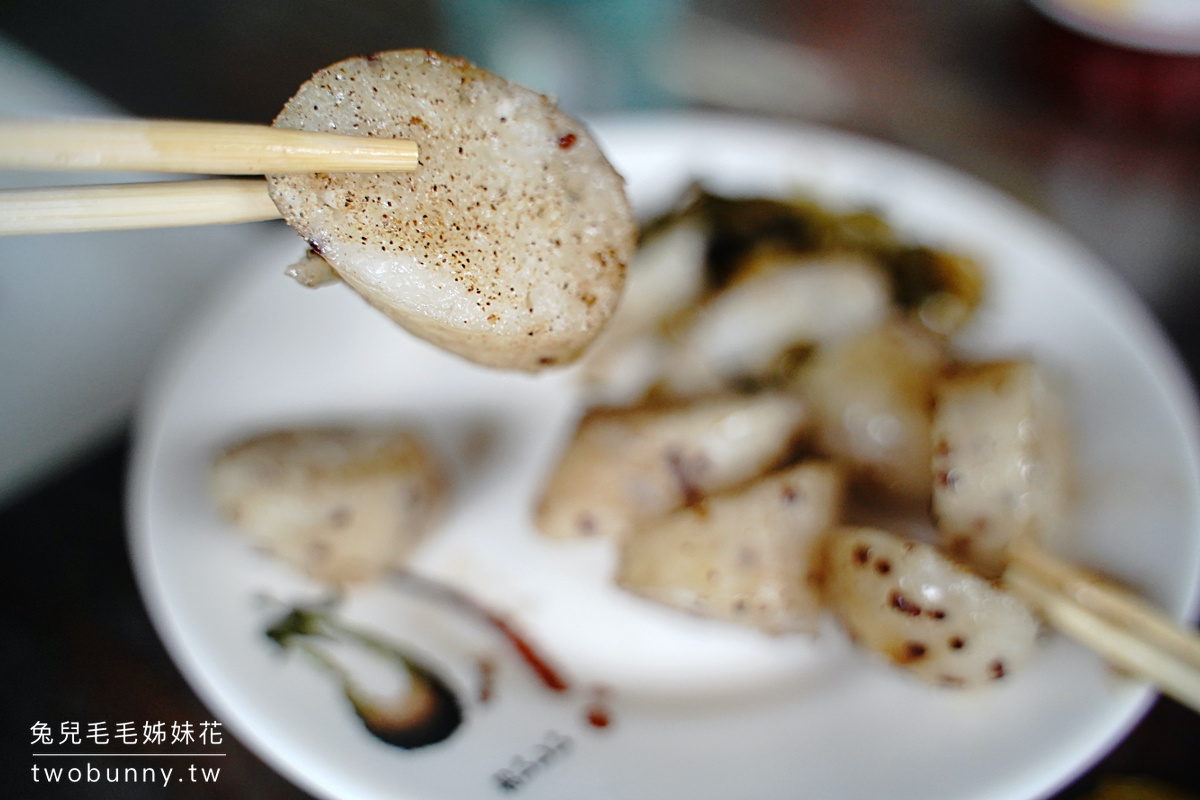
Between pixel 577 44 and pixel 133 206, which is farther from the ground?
pixel 577 44

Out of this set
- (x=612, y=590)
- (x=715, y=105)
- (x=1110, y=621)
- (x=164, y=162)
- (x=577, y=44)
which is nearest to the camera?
(x=164, y=162)

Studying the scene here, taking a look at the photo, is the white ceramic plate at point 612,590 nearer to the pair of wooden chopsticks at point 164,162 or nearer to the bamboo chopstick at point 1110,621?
the bamboo chopstick at point 1110,621

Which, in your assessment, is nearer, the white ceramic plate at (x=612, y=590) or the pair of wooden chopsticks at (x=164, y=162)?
the pair of wooden chopsticks at (x=164, y=162)

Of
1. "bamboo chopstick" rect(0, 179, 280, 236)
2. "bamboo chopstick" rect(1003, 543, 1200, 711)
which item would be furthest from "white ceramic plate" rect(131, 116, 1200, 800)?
"bamboo chopstick" rect(0, 179, 280, 236)

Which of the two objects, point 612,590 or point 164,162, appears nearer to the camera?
point 164,162

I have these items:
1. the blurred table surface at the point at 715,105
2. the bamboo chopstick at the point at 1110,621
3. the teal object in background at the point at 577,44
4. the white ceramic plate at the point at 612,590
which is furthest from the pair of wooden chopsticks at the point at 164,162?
the teal object in background at the point at 577,44

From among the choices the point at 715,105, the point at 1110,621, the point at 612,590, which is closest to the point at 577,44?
the point at 715,105

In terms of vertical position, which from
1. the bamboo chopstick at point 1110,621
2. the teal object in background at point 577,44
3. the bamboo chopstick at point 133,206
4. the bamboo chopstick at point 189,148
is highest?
the teal object in background at point 577,44

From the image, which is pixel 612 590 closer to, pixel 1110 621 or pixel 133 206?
pixel 1110 621
